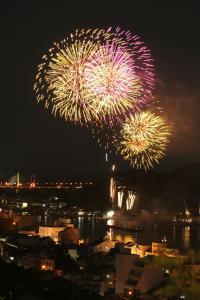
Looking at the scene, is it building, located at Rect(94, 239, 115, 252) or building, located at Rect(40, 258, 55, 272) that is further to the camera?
building, located at Rect(94, 239, 115, 252)

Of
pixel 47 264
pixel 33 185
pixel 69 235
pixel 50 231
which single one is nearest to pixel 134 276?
pixel 47 264

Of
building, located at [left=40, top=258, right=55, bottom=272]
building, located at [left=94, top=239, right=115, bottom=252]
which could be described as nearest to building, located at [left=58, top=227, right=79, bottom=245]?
building, located at [left=94, top=239, right=115, bottom=252]

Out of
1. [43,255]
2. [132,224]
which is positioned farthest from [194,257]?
[132,224]

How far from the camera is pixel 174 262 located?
4.37 m

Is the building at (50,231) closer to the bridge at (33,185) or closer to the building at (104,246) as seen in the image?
the building at (104,246)

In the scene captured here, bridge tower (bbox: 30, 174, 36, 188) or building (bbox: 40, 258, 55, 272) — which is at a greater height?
bridge tower (bbox: 30, 174, 36, 188)

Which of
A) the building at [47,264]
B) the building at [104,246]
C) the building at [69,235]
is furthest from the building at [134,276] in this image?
the building at [69,235]

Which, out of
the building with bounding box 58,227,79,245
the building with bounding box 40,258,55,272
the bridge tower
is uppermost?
the bridge tower

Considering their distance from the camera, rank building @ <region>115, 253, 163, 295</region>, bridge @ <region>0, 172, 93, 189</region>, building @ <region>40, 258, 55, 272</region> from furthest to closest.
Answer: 1. bridge @ <region>0, 172, 93, 189</region>
2. building @ <region>40, 258, 55, 272</region>
3. building @ <region>115, 253, 163, 295</region>

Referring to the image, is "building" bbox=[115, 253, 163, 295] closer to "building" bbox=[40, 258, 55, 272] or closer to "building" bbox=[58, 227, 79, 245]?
"building" bbox=[40, 258, 55, 272]

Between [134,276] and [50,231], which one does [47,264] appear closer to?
[134,276]

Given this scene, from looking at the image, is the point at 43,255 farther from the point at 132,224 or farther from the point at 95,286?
the point at 132,224

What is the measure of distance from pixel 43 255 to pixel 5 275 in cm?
184

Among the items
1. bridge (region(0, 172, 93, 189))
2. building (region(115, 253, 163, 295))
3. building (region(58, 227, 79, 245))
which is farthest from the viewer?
bridge (region(0, 172, 93, 189))
